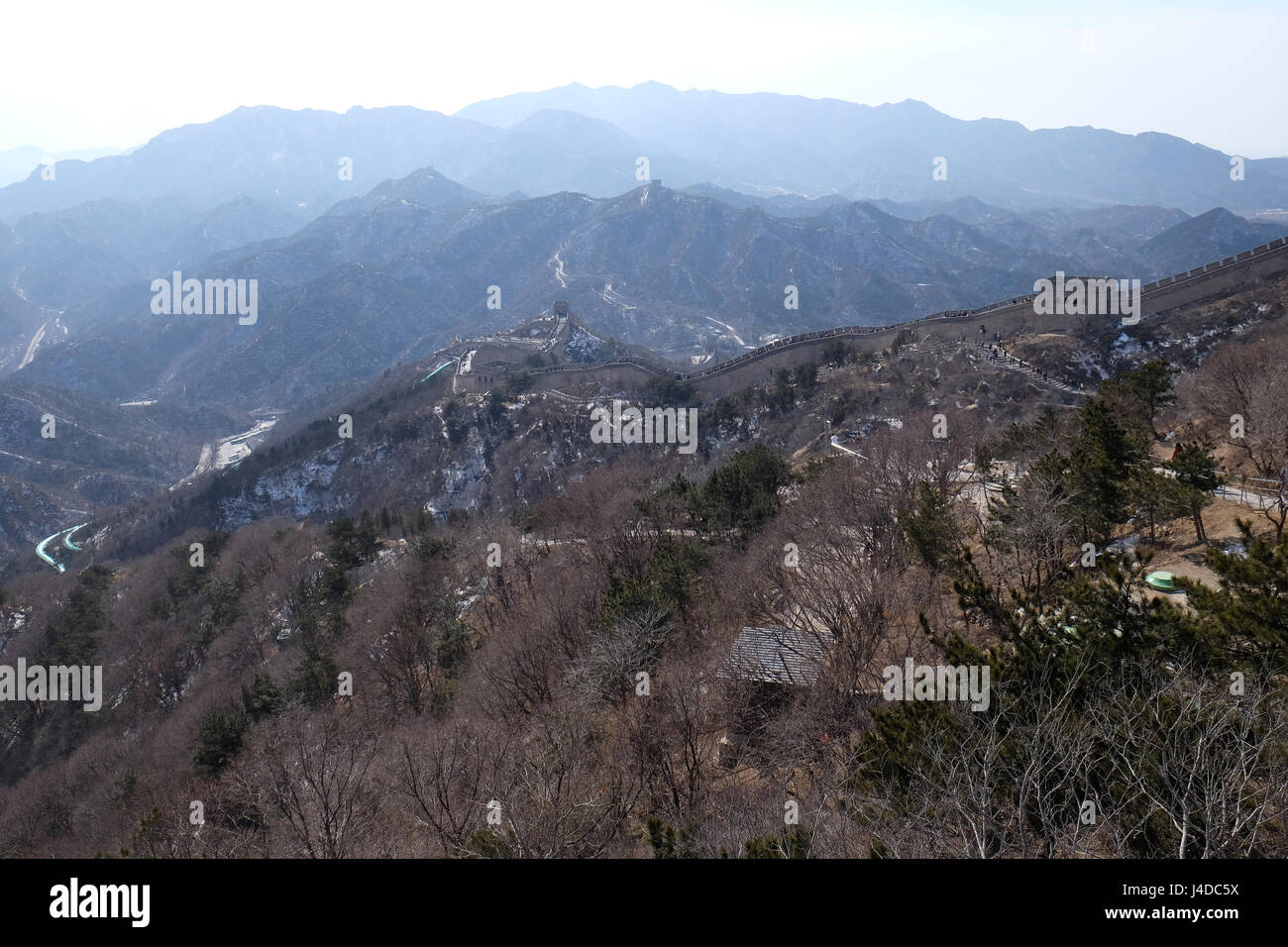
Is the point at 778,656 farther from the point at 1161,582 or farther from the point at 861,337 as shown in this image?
the point at 861,337

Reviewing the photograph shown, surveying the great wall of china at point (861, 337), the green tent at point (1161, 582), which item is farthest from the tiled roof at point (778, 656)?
the great wall of china at point (861, 337)

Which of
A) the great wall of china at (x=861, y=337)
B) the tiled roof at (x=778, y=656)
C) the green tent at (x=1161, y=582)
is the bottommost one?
the tiled roof at (x=778, y=656)

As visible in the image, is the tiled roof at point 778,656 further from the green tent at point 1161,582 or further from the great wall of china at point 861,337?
the great wall of china at point 861,337

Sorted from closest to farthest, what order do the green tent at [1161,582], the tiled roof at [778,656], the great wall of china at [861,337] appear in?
the green tent at [1161,582]
the tiled roof at [778,656]
the great wall of china at [861,337]

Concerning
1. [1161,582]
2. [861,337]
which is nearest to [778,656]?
[1161,582]

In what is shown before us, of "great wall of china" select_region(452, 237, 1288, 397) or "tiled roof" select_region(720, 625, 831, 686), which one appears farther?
"great wall of china" select_region(452, 237, 1288, 397)

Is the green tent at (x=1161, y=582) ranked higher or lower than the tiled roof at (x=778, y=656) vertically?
higher

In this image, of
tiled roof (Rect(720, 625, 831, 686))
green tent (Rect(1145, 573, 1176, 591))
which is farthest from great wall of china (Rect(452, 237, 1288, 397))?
tiled roof (Rect(720, 625, 831, 686))

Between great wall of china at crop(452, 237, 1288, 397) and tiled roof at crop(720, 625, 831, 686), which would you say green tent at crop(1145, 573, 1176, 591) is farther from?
great wall of china at crop(452, 237, 1288, 397)
